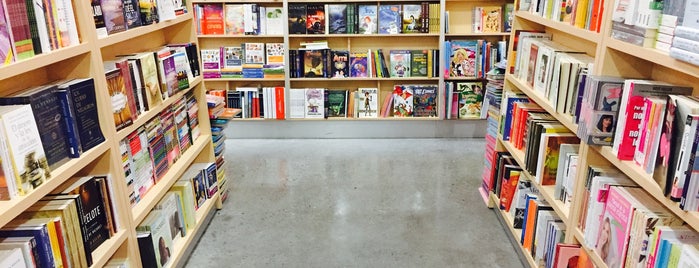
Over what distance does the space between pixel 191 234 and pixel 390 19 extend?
272cm

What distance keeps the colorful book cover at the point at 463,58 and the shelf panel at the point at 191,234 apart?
2546mm

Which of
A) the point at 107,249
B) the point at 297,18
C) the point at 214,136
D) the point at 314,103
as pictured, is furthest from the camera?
the point at 314,103

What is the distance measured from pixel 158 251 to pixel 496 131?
7.05 ft

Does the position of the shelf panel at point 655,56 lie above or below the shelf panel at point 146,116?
above

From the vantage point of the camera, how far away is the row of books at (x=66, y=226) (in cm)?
161

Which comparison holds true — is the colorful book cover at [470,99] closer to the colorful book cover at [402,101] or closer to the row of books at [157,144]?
the colorful book cover at [402,101]

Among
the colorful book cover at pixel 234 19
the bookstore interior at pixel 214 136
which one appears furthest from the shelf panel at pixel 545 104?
the colorful book cover at pixel 234 19

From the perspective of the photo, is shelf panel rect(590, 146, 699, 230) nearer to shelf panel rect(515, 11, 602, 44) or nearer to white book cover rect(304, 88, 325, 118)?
shelf panel rect(515, 11, 602, 44)

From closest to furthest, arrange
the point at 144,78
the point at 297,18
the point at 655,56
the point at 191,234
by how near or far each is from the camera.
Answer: the point at 655,56
the point at 144,78
the point at 191,234
the point at 297,18

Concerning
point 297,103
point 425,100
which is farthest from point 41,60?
point 425,100

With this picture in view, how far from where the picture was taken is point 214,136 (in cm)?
345

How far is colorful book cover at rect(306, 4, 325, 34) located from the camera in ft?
15.5

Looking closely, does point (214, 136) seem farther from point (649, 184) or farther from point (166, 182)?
point (649, 184)

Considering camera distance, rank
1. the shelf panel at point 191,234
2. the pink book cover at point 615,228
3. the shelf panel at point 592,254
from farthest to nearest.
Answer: the shelf panel at point 191,234 < the shelf panel at point 592,254 < the pink book cover at point 615,228
